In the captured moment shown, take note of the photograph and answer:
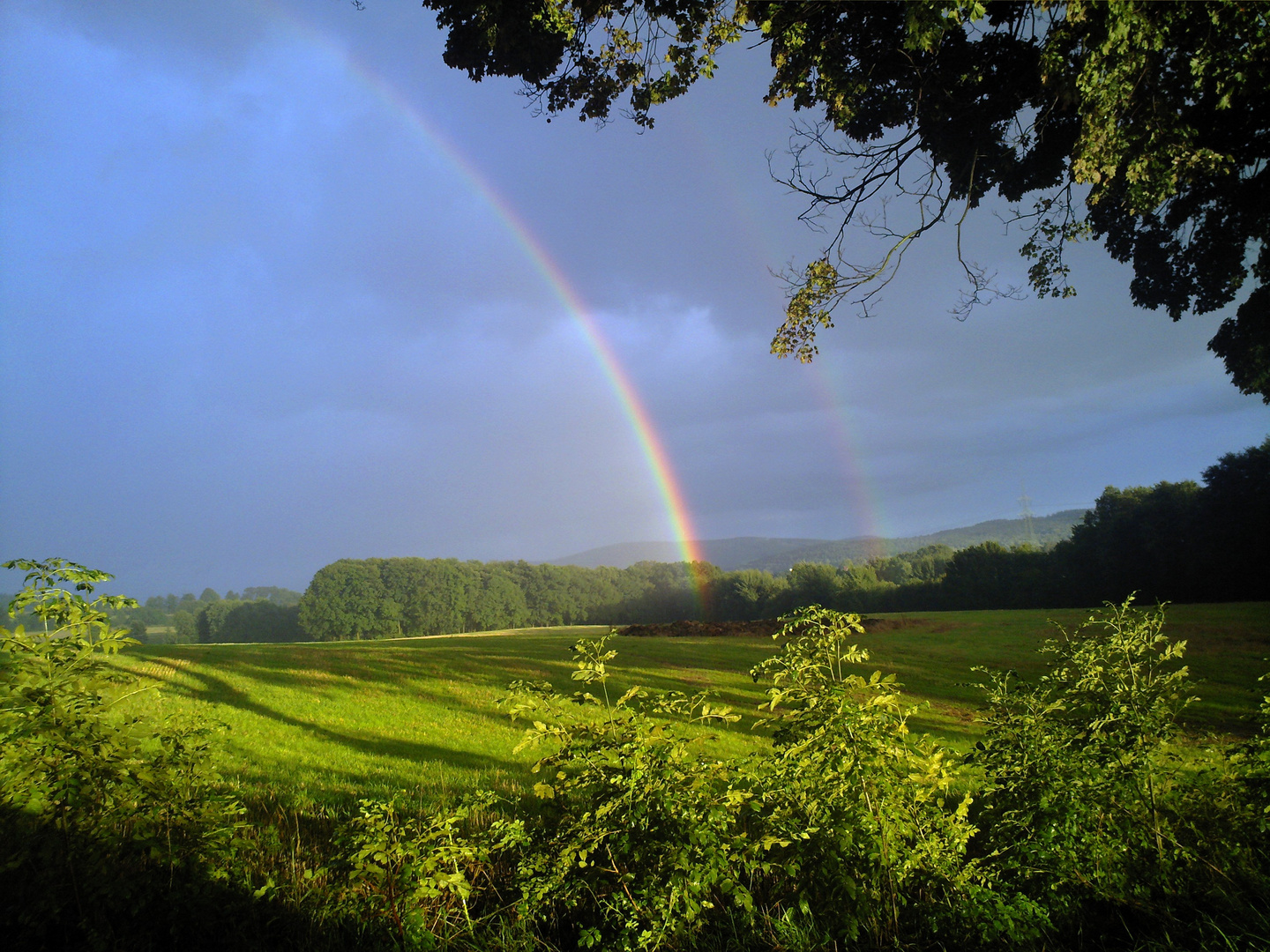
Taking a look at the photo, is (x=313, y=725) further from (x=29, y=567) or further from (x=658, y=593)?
(x=658, y=593)

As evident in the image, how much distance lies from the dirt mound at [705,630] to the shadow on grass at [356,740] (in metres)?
15.6

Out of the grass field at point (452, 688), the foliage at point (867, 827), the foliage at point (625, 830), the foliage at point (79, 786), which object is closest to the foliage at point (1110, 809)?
the foliage at point (867, 827)

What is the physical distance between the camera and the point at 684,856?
2.83m

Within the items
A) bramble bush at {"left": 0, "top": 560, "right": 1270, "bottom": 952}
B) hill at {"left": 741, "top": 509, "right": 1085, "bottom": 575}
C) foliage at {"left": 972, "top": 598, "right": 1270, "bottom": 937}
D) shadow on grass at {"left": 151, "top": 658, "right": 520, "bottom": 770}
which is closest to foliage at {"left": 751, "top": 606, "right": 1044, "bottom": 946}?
bramble bush at {"left": 0, "top": 560, "right": 1270, "bottom": 952}

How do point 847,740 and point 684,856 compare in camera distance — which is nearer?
point 684,856

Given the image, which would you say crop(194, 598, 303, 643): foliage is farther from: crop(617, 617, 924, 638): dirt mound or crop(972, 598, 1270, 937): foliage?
crop(972, 598, 1270, 937): foliage

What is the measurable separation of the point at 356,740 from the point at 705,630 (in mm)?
17866

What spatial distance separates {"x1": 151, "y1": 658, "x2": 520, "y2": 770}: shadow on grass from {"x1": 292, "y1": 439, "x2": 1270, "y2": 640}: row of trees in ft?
57.3

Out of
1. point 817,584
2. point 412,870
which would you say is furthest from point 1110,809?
point 817,584

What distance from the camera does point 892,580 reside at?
62562 millimetres

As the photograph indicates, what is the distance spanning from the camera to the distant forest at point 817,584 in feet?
119

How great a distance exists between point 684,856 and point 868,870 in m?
0.91

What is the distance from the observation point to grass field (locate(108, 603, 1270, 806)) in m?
6.46

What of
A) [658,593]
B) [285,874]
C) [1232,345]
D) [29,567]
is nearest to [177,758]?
[285,874]
